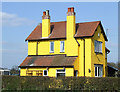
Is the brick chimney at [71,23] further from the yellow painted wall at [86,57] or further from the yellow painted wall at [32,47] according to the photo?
the yellow painted wall at [32,47]

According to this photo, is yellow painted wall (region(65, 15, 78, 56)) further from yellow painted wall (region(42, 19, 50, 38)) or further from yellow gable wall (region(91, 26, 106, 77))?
yellow painted wall (region(42, 19, 50, 38))

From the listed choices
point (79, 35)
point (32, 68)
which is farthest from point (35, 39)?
point (79, 35)

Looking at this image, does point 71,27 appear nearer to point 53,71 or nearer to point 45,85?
point 53,71

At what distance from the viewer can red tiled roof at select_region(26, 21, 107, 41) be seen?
3269 cm

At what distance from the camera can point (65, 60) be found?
31.9 metres

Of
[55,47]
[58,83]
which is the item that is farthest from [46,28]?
[58,83]

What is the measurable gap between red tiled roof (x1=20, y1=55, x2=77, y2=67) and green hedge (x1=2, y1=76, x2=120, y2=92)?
6642 millimetres

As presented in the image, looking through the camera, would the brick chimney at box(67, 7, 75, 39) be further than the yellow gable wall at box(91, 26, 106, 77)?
Yes

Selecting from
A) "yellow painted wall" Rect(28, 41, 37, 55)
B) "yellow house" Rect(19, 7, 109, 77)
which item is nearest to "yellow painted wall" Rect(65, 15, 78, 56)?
"yellow house" Rect(19, 7, 109, 77)

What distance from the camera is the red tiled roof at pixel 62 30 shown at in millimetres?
32688

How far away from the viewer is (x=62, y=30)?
34.8 meters

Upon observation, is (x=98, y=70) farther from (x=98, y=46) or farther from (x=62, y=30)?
(x=62, y=30)

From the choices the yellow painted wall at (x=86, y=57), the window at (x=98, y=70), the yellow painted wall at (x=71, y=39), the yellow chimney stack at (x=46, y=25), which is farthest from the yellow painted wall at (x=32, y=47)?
the window at (x=98, y=70)

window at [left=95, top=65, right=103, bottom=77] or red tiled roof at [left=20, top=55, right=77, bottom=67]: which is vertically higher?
red tiled roof at [left=20, top=55, right=77, bottom=67]
